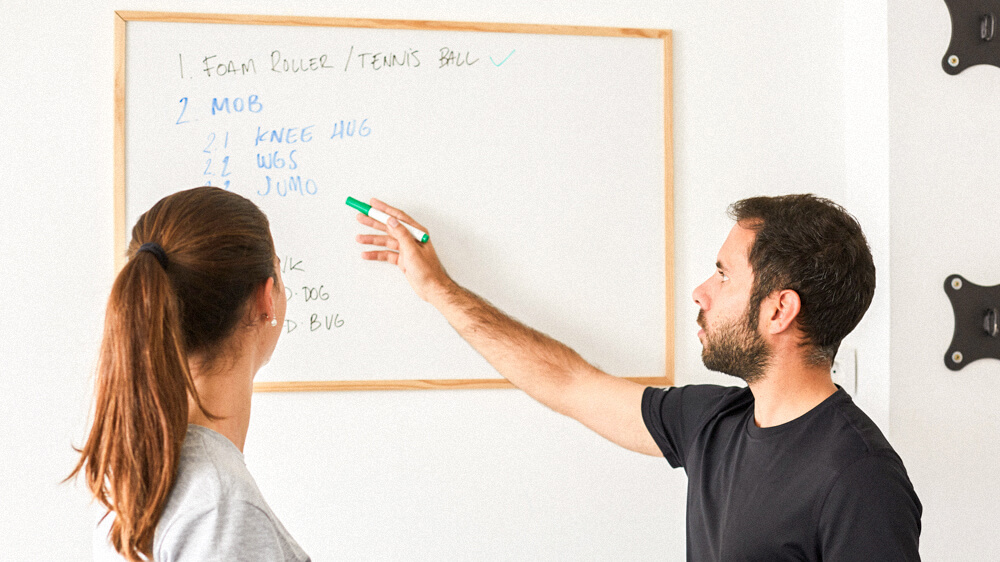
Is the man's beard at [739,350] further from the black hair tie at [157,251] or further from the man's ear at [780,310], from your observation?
the black hair tie at [157,251]

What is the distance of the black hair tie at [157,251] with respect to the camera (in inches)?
32.3

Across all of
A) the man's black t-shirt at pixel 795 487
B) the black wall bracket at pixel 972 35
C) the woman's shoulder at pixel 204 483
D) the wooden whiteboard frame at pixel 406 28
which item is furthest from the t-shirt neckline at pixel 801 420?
the black wall bracket at pixel 972 35

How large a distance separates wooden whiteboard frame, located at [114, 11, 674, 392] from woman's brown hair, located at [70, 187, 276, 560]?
0.52 metres

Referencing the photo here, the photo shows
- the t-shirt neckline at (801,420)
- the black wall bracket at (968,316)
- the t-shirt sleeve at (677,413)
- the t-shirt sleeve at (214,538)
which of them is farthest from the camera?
the black wall bracket at (968,316)

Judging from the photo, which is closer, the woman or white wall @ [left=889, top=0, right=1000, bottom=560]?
the woman

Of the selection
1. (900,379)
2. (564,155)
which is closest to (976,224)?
(900,379)

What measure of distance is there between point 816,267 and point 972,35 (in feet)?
2.68

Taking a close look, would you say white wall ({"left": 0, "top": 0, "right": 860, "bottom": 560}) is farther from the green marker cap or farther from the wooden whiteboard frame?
the green marker cap

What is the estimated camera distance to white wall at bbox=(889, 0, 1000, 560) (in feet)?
4.73

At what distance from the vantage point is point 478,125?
4.63 ft

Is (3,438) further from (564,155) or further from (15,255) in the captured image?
(564,155)

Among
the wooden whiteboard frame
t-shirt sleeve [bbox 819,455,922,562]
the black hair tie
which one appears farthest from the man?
the black hair tie

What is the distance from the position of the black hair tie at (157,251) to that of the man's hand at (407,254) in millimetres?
549

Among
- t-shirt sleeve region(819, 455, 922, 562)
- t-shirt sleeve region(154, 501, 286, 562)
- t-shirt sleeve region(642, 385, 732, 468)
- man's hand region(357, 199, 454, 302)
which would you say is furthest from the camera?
man's hand region(357, 199, 454, 302)
